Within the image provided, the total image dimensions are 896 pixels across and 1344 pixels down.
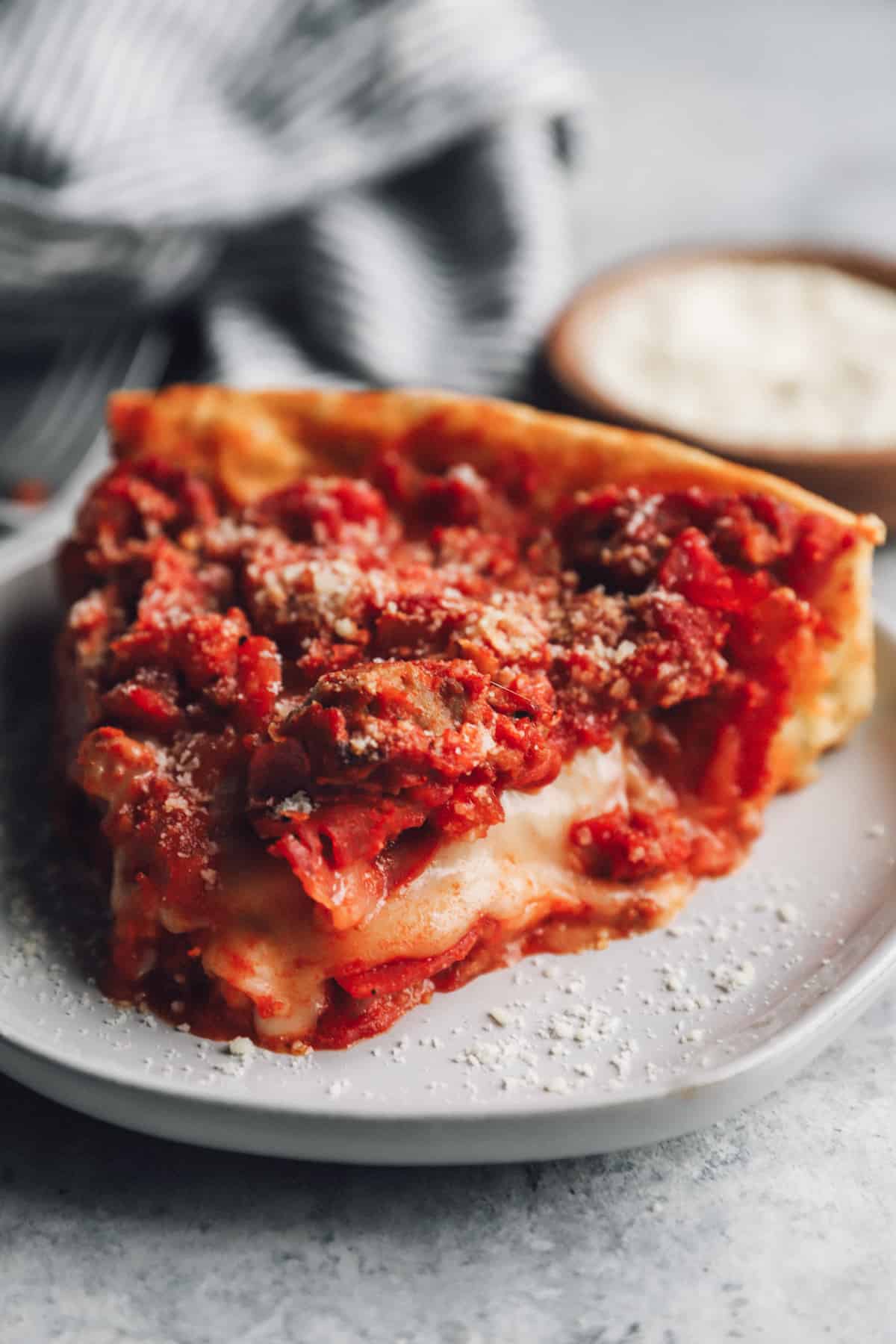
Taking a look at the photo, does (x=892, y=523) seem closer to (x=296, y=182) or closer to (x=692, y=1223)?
(x=296, y=182)

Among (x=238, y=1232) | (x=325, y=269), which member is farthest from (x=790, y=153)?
(x=238, y=1232)

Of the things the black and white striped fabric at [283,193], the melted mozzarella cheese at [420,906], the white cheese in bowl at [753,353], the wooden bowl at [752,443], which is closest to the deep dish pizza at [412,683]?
the melted mozzarella cheese at [420,906]

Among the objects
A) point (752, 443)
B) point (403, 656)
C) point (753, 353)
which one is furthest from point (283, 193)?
point (403, 656)

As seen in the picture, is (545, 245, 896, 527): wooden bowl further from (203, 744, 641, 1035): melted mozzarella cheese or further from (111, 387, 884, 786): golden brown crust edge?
(203, 744, 641, 1035): melted mozzarella cheese

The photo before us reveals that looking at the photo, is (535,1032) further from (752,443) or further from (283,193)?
(283,193)

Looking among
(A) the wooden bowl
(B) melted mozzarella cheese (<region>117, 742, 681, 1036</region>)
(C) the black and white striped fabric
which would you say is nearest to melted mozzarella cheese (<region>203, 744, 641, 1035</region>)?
(B) melted mozzarella cheese (<region>117, 742, 681, 1036</region>)

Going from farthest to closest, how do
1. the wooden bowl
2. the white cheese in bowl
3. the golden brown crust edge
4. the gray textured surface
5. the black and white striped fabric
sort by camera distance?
1. the black and white striped fabric
2. the white cheese in bowl
3. the wooden bowl
4. the golden brown crust edge
5. the gray textured surface
